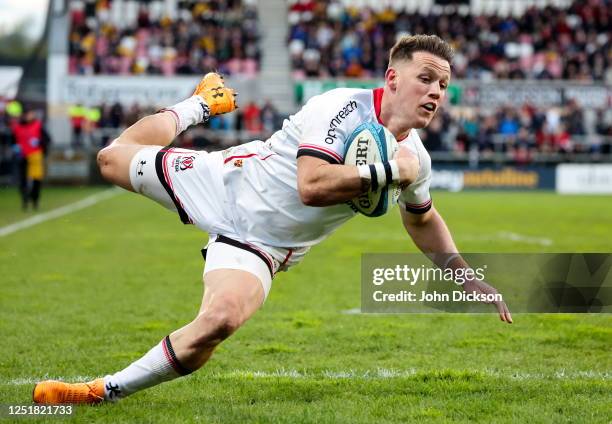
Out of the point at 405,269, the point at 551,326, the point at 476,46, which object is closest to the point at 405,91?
the point at 405,269

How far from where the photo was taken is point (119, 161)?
5387 millimetres

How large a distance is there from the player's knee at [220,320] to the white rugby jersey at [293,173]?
460 mm

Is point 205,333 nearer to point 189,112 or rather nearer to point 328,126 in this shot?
point 328,126

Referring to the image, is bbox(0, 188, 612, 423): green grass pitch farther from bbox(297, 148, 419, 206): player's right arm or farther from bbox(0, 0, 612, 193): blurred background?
bbox(0, 0, 612, 193): blurred background

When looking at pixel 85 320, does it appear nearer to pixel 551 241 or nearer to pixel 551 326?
pixel 551 326

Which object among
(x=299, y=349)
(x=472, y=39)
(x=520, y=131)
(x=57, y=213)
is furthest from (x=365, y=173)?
(x=472, y=39)

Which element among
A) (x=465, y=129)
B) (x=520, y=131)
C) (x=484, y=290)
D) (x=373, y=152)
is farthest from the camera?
(x=465, y=129)

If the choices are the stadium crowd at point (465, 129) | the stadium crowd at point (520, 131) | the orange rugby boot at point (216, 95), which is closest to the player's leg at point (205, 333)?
the orange rugby boot at point (216, 95)

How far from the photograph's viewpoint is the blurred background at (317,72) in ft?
97.8

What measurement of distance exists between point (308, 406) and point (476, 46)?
3290 cm

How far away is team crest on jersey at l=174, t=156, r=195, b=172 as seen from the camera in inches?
209

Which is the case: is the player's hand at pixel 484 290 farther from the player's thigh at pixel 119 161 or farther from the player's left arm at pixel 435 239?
the player's thigh at pixel 119 161

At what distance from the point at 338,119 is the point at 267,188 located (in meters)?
0.54

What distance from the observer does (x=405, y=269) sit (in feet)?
23.5
